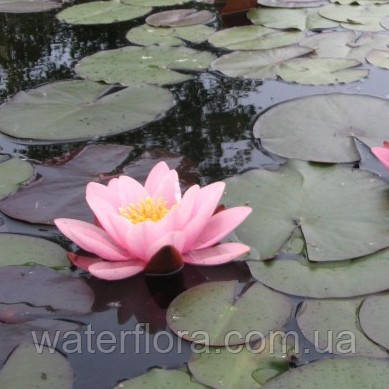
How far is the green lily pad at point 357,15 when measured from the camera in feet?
8.34

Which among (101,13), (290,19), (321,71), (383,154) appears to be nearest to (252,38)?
(290,19)

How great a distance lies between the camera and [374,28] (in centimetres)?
Answer: 251

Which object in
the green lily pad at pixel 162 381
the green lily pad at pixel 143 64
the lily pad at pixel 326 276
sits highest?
the green lily pad at pixel 143 64

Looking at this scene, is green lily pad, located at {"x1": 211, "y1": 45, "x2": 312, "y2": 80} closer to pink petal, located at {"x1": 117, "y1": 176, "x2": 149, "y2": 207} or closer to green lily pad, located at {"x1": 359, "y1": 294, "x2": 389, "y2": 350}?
pink petal, located at {"x1": 117, "y1": 176, "x2": 149, "y2": 207}

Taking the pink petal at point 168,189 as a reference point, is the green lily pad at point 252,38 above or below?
above

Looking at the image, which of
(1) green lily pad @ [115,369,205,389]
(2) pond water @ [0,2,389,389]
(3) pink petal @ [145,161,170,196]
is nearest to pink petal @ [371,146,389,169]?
(2) pond water @ [0,2,389,389]

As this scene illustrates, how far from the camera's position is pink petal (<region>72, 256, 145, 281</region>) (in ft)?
4.00

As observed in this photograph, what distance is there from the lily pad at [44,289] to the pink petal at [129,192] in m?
0.19

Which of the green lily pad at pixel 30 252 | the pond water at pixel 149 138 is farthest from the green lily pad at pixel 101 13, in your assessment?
the green lily pad at pixel 30 252

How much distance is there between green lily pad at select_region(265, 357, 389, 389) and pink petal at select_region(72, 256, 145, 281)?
366mm

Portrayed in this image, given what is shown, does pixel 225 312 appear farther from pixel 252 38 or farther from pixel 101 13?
pixel 101 13

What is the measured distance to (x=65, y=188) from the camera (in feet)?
5.13

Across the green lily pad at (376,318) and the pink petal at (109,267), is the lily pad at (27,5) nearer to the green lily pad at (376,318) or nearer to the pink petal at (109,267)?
the pink petal at (109,267)

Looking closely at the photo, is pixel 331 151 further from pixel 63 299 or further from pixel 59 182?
pixel 63 299
